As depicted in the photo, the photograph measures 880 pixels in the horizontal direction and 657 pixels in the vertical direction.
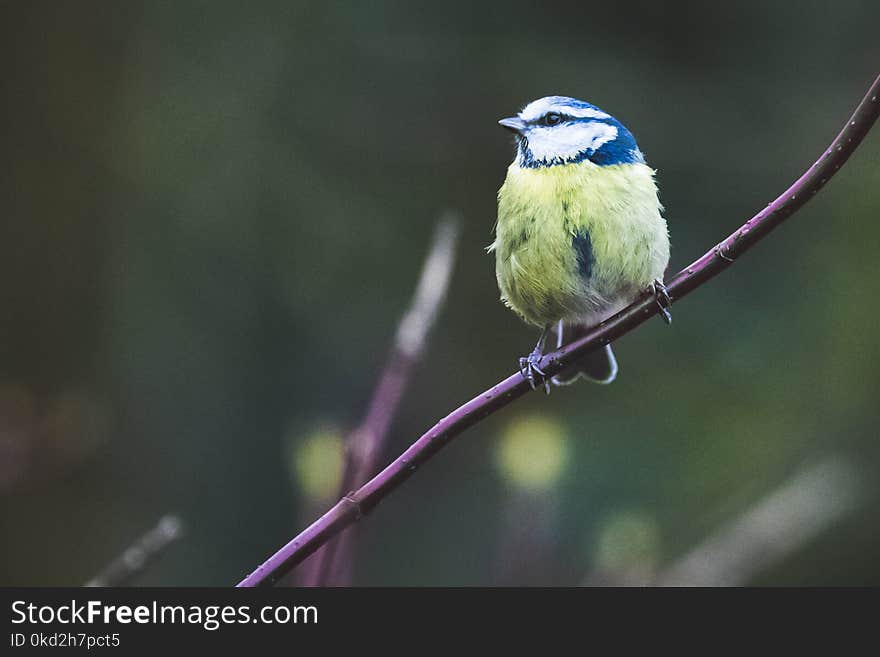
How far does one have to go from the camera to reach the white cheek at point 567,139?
3.30 meters

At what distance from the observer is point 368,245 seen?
595cm

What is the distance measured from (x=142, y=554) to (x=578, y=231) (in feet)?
5.83

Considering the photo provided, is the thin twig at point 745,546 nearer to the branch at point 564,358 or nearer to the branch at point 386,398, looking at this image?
the branch at point 564,358

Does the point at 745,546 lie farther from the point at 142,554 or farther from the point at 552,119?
the point at 552,119

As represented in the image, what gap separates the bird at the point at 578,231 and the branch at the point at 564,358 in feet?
1.77

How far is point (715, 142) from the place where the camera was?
230 inches

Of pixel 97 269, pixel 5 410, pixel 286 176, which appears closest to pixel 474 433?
pixel 286 176

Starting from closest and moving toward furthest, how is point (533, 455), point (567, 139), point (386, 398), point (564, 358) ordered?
point (386, 398), point (533, 455), point (564, 358), point (567, 139)

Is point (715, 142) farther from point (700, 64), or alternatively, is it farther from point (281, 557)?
point (281, 557)

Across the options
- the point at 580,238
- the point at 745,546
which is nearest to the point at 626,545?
the point at 745,546

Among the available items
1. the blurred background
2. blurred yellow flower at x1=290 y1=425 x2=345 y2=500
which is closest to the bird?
blurred yellow flower at x1=290 y1=425 x2=345 y2=500

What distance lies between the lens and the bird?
3045 millimetres

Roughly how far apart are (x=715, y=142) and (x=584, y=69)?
2.69 feet

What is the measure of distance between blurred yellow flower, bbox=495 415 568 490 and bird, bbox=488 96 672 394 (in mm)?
877
